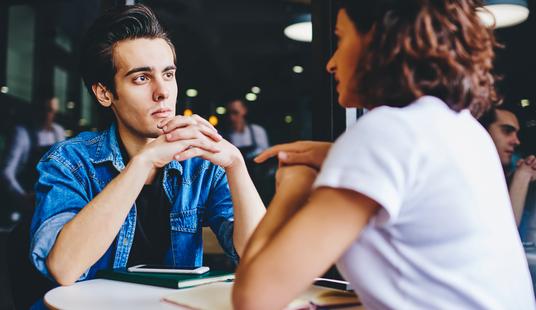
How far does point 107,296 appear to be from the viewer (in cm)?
123

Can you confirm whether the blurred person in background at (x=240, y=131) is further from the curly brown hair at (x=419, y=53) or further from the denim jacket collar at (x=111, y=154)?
the curly brown hair at (x=419, y=53)

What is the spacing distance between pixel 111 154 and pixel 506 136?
1.74m

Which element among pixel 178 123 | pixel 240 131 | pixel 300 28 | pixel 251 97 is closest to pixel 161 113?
pixel 178 123

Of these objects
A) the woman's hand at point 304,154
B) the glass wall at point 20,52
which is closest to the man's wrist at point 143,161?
the woman's hand at point 304,154

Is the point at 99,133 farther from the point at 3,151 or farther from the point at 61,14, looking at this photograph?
the point at 61,14

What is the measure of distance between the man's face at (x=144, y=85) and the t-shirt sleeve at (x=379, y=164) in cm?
114

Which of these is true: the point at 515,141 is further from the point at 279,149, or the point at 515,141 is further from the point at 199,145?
the point at 279,149

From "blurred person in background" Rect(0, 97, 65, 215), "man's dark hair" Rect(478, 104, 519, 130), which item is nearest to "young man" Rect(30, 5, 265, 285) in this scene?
"man's dark hair" Rect(478, 104, 519, 130)

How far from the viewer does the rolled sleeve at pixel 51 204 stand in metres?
1.41

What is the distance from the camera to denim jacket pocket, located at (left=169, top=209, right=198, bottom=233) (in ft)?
5.80

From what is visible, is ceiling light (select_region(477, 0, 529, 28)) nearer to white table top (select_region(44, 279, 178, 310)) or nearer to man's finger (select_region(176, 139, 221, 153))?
man's finger (select_region(176, 139, 221, 153))

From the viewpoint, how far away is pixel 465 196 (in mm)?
751

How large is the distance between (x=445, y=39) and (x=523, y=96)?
1.86 meters

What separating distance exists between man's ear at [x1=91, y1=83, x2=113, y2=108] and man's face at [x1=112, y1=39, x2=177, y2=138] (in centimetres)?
4
